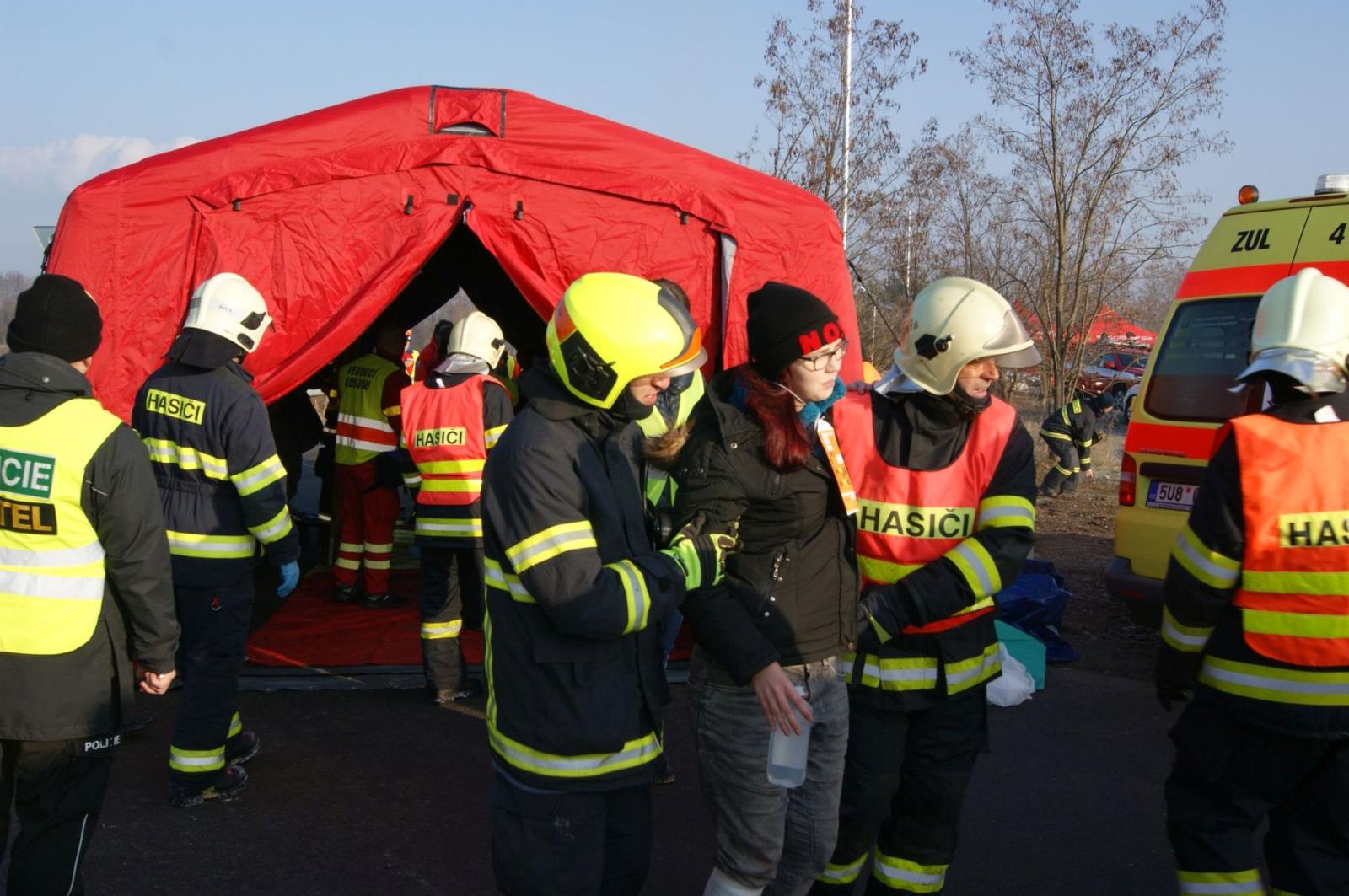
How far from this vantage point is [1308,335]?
2674mm

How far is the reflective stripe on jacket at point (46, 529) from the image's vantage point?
2.81 metres

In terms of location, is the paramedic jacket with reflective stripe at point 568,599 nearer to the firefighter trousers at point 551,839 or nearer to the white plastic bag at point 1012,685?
the firefighter trousers at point 551,839

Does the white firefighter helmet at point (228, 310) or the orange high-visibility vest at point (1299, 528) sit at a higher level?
the white firefighter helmet at point (228, 310)

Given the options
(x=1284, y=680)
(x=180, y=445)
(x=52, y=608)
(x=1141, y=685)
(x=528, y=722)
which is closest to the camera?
(x=528, y=722)

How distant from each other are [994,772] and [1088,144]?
9181mm

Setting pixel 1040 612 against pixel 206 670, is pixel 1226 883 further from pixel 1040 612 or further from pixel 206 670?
pixel 1040 612

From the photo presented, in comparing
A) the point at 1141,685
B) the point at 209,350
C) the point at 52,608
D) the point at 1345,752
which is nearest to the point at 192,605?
the point at 209,350

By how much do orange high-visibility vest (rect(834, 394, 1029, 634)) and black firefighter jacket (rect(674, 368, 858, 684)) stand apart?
10cm

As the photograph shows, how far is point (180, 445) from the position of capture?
418 cm

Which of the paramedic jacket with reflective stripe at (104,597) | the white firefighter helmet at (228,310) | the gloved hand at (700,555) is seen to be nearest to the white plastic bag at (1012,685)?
the gloved hand at (700,555)

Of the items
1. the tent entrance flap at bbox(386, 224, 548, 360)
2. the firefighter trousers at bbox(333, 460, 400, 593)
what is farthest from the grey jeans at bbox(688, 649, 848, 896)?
the tent entrance flap at bbox(386, 224, 548, 360)

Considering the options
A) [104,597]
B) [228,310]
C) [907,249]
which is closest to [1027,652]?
[228,310]

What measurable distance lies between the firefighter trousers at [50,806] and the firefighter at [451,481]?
8.69ft

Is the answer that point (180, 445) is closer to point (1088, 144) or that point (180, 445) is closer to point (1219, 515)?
point (1219, 515)
